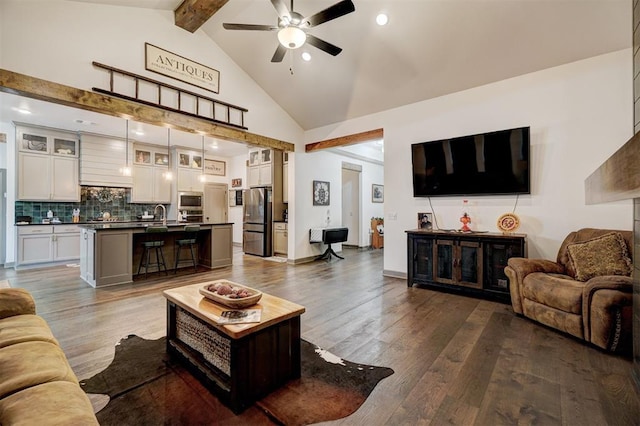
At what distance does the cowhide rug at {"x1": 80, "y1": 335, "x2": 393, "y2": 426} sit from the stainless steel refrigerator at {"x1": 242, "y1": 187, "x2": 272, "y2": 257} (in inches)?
189

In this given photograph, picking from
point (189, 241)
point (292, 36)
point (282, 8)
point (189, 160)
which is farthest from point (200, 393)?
point (189, 160)

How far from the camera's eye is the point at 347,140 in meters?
5.81

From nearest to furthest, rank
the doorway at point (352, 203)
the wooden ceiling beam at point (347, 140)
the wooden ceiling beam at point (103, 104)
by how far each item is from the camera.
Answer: the wooden ceiling beam at point (103, 104) → the wooden ceiling beam at point (347, 140) → the doorway at point (352, 203)

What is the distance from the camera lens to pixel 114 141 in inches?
277

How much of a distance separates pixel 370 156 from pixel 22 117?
7.88m

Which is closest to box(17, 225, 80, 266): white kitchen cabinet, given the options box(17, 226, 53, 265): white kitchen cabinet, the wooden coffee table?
box(17, 226, 53, 265): white kitchen cabinet

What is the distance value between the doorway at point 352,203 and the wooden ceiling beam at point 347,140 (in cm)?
242

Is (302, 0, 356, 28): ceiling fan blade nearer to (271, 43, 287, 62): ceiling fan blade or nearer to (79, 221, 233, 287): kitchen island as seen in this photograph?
(271, 43, 287, 62): ceiling fan blade

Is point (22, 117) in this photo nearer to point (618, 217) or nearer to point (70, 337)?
point (70, 337)

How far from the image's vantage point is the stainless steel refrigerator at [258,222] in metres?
7.18

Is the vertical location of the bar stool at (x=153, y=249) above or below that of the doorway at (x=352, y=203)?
below

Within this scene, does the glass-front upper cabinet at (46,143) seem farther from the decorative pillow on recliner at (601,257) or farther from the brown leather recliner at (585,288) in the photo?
the decorative pillow on recliner at (601,257)

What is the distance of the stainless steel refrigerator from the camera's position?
7.18m

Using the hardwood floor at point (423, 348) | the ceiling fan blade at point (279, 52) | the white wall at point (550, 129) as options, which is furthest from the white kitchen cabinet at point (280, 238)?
the ceiling fan blade at point (279, 52)
